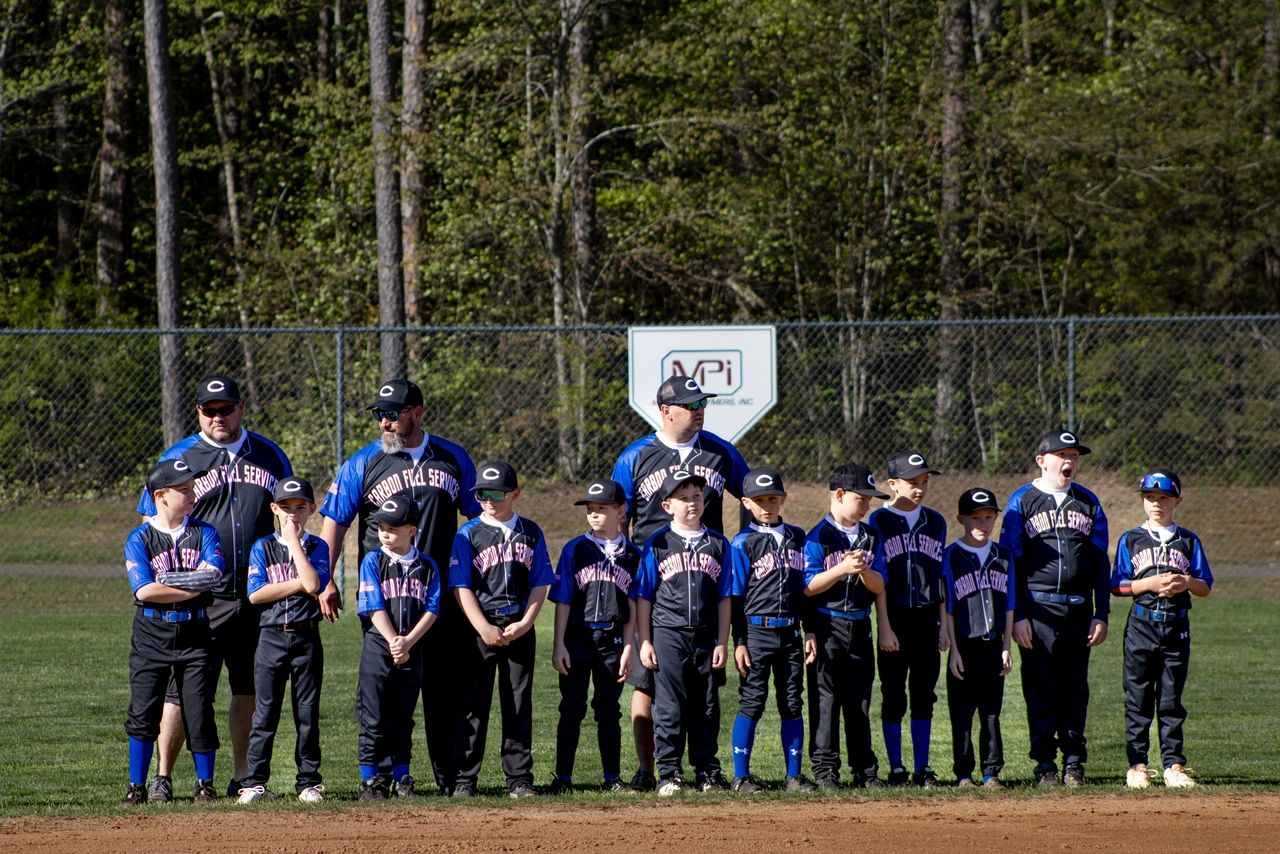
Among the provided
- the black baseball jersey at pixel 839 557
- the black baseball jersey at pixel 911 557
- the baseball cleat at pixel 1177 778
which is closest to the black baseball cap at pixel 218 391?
the black baseball jersey at pixel 839 557

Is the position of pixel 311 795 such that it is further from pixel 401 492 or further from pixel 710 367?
pixel 710 367

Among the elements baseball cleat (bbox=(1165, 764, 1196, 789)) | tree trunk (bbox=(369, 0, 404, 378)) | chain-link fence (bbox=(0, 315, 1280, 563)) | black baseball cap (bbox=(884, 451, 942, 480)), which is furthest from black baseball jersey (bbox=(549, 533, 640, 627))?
tree trunk (bbox=(369, 0, 404, 378))

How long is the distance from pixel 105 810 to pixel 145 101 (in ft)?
78.7

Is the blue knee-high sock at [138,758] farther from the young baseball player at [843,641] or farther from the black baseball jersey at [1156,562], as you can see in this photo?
the black baseball jersey at [1156,562]

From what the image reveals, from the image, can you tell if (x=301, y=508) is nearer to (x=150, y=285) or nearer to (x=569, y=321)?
(x=569, y=321)

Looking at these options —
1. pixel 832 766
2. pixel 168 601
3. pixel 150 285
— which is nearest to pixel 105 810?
pixel 168 601

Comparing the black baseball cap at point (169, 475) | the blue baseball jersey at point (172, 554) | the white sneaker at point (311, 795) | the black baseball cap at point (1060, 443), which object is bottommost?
the white sneaker at point (311, 795)

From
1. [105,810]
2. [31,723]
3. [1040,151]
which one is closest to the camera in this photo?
[105,810]

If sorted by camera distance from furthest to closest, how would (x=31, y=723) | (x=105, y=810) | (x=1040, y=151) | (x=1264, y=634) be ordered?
1. (x=1040, y=151)
2. (x=1264, y=634)
3. (x=31, y=723)
4. (x=105, y=810)

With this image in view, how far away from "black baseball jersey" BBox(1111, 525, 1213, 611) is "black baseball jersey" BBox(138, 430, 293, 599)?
419cm

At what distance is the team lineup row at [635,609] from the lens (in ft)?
22.4

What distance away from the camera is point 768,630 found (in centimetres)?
713

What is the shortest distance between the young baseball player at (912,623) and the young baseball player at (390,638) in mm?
2230

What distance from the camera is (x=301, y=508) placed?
6863mm
